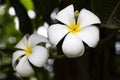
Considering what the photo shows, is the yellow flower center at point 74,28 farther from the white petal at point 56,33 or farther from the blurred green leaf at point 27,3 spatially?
the blurred green leaf at point 27,3

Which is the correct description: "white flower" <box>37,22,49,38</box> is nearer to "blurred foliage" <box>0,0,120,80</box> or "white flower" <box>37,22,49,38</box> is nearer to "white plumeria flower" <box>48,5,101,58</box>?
"blurred foliage" <box>0,0,120,80</box>

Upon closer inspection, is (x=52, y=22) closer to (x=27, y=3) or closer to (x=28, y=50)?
(x=28, y=50)

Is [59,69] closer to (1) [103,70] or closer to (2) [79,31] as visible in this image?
(1) [103,70]

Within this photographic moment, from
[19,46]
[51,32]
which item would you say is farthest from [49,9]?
[51,32]

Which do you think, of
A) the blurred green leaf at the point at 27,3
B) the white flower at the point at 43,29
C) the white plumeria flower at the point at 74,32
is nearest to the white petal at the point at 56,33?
the white plumeria flower at the point at 74,32

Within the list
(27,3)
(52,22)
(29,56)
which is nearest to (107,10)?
(29,56)

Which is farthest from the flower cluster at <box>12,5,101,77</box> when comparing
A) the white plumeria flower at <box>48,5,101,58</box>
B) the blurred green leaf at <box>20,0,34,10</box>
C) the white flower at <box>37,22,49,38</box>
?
the blurred green leaf at <box>20,0,34,10</box>
